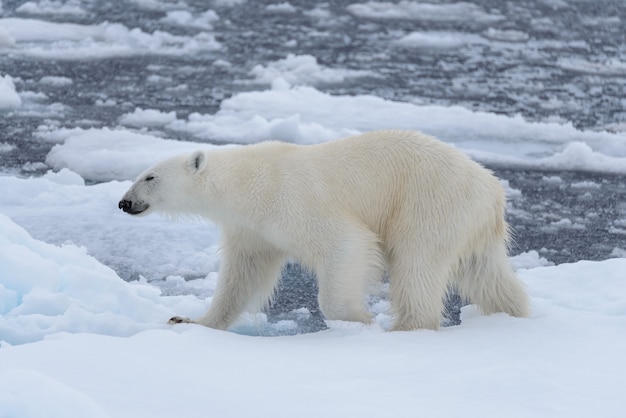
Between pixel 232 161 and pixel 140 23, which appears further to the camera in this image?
pixel 140 23

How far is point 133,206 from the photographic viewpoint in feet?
13.1

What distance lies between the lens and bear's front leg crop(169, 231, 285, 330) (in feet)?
13.3

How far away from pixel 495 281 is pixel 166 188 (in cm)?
136

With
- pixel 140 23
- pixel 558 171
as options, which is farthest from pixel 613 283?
pixel 140 23

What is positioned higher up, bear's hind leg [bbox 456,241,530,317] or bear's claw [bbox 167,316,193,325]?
bear's hind leg [bbox 456,241,530,317]

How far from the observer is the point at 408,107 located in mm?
9000

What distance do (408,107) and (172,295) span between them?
4794 mm

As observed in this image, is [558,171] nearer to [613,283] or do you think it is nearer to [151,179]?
[613,283]

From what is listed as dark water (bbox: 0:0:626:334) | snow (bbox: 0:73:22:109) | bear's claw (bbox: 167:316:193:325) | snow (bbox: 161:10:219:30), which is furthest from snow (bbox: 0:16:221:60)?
bear's claw (bbox: 167:316:193:325)

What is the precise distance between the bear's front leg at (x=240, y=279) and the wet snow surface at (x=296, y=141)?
183mm

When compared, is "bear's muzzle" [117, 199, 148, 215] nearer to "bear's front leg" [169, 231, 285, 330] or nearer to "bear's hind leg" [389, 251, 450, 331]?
"bear's front leg" [169, 231, 285, 330]

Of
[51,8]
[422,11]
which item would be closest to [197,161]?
[51,8]

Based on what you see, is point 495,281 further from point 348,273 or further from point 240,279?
point 240,279

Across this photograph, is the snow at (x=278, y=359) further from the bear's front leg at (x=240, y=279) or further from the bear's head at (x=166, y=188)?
the bear's head at (x=166, y=188)
